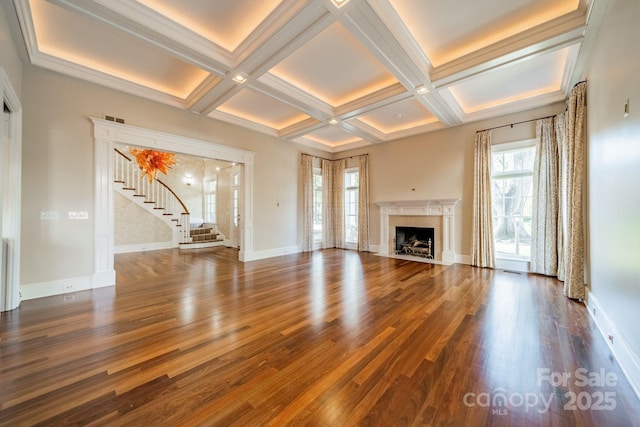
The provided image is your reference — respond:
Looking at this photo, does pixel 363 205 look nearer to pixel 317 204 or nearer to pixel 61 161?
pixel 317 204

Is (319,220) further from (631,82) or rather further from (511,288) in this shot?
(631,82)

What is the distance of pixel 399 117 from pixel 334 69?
2459 millimetres

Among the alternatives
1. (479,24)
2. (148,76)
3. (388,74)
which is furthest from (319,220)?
(479,24)

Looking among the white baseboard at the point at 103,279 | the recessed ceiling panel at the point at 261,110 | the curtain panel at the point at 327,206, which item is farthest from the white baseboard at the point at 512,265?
the white baseboard at the point at 103,279

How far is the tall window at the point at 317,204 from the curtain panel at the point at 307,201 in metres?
0.40

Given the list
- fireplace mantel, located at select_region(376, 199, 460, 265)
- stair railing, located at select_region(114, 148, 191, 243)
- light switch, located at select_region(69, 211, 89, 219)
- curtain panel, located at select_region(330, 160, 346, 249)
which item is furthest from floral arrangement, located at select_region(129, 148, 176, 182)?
fireplace mantel, located at select_region(376, 199, 460, 265)

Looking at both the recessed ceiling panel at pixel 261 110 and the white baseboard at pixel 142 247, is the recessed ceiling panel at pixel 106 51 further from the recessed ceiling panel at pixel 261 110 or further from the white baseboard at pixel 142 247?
the white baseboard at pixel 142 247

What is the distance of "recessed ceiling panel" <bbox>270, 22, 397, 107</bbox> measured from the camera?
10.1 feet

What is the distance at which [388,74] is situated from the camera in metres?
3.81

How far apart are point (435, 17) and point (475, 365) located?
3510 mm

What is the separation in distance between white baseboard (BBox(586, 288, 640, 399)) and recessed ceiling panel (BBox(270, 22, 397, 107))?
3.89 metres

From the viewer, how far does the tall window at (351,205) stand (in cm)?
761

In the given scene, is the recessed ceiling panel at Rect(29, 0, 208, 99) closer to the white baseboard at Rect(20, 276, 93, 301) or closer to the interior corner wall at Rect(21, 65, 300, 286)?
the interior corner wall at Rect(21, 65, 300, 286)

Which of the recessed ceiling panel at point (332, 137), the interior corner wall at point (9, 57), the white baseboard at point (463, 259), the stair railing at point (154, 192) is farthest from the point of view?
the stair railing at point (154, 192)
